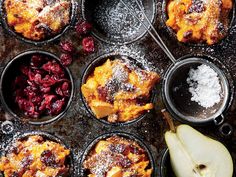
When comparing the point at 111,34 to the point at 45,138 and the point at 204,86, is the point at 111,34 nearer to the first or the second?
the point at 204,86

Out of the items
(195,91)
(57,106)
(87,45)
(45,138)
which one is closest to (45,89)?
(57,106)

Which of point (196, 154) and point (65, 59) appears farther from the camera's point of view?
point (65, 59)

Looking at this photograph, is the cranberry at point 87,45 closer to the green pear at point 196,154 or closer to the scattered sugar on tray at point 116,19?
the scattered sugar on tray at point 116,19

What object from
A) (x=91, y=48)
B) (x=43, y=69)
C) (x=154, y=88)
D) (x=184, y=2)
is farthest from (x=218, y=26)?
(x=43, y=69)

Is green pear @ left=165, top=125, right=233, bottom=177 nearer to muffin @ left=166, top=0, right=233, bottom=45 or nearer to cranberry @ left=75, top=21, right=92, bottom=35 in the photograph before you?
muffin @ left=166, top=0, right=233, bottom=45

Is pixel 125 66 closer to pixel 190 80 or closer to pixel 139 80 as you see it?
pixel 139 80

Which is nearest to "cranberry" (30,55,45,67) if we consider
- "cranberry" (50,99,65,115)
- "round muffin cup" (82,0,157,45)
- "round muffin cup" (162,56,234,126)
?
"cranberry" (50,99,65,115)
